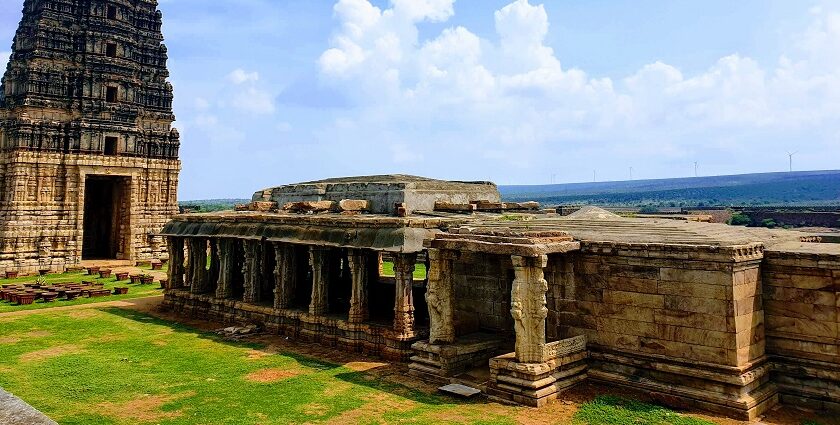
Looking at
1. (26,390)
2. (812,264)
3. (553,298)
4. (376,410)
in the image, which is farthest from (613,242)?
(26,390)

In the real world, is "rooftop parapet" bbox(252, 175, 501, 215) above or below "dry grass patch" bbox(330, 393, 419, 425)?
above

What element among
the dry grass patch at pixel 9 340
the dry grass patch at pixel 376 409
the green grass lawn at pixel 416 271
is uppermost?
the green grass lawn at pixel 416 271


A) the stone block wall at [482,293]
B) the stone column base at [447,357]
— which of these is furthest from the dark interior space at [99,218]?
the stone column base at [447,357]

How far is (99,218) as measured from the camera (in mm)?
43312

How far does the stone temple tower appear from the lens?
118ft

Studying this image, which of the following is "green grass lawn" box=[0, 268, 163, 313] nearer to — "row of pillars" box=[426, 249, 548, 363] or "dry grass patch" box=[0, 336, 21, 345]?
"dry grass patch" box=[0, 336, 21, 345]

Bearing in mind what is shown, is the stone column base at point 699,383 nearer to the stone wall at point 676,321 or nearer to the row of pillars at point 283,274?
the stone wall at point 676,321

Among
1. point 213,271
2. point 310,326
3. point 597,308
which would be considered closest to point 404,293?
point 310,326

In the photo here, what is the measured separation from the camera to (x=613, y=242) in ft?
40.9

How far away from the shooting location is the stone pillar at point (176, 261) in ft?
80.2

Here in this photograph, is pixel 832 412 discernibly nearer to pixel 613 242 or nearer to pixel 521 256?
pixel 613 242

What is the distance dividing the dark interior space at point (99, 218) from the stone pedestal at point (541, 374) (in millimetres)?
38207

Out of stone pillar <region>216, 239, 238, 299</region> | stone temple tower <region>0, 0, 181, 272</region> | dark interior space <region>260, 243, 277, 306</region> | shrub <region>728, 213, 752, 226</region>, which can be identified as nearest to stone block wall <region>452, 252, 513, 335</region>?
dark interior space <region>260, 243, 277, 306</region>

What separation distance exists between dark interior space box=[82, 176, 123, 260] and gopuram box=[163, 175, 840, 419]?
29877mm
